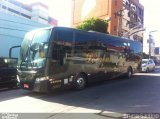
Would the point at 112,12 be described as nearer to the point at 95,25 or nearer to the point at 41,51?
the point at 95,25

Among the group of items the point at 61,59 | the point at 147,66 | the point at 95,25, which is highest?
the point at 95,25

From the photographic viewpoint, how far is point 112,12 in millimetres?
59938

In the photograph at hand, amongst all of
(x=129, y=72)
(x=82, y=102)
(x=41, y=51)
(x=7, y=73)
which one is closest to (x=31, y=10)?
(x=129, y=72)

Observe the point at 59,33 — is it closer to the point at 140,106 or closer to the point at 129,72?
the point at 140,106

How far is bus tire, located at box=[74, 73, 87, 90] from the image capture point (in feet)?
45.3

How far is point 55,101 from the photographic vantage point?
11.2 meters

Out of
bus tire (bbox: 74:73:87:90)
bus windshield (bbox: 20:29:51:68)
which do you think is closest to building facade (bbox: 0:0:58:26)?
bus tire (bbox: 74:73:87:90)

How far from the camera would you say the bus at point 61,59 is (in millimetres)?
12133

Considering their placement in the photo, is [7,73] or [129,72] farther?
[129,72]

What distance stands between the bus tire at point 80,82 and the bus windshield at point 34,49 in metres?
2.38

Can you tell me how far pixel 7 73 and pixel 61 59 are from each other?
363 cm

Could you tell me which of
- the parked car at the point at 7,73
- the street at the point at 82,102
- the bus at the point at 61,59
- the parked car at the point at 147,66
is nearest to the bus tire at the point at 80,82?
the bus at the point at 61,59

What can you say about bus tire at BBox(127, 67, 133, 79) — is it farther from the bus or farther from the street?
the street

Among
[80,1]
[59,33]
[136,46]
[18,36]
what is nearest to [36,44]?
[59,33]
